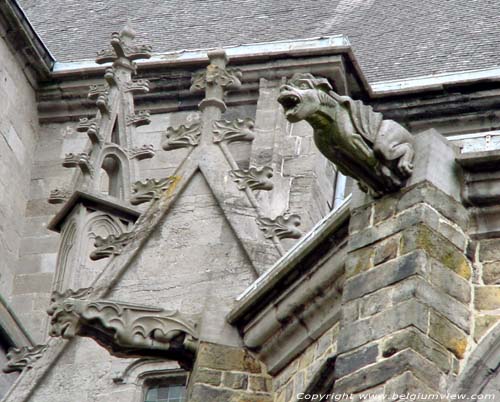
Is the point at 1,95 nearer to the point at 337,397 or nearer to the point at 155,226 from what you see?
the point at 155,226

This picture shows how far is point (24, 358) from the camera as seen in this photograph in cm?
1859

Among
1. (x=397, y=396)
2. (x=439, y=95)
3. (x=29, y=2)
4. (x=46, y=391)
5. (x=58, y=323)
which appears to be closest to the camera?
(x=397, y=396)

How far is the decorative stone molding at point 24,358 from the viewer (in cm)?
1848

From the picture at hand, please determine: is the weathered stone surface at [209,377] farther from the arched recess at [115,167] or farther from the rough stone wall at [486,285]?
the arched recess at [115,167]

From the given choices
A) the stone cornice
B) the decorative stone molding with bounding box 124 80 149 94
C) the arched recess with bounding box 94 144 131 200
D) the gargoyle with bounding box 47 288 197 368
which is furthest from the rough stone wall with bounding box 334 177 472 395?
the decorative stone molding with bounding box 124 80 149 94

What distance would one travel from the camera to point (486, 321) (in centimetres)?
1508

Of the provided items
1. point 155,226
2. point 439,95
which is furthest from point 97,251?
point 439,95

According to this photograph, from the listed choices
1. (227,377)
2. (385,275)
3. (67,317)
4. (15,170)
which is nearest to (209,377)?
(227,377)

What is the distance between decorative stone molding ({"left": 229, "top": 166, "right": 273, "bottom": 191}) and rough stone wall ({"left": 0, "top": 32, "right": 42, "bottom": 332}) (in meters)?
4.18

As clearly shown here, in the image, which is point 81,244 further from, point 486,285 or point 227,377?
point 486,285

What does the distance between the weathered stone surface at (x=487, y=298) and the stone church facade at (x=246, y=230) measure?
0.01 meters

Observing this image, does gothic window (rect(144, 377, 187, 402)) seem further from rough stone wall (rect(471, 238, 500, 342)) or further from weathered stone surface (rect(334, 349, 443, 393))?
weathered stone surface (rect(334, 349, 443, 393))

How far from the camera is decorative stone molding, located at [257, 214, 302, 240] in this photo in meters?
17.8

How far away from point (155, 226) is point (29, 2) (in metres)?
9.05
